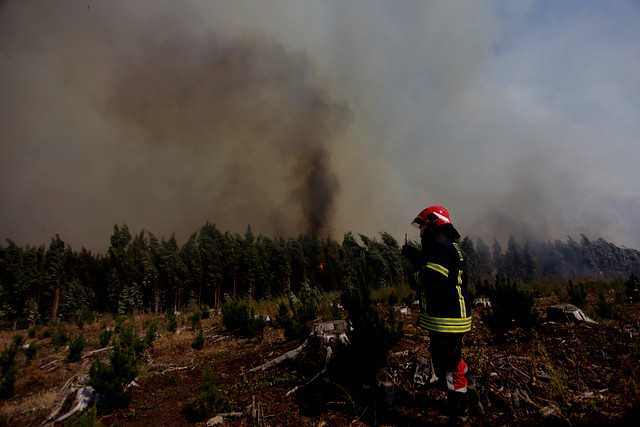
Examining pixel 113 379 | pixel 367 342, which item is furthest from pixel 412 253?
pixel 113 379

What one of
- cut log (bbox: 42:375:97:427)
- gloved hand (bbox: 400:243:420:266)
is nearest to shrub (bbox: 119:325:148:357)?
cut log (bbox: 42:375:97:427)

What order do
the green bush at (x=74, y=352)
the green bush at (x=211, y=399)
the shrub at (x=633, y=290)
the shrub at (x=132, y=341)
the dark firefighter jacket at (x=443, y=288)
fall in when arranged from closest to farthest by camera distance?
the dark firefighter jacket at (x=443, y=288)
the green bush at (x=211, y=399)
the shrub at (x=132, y=341)
the shrub at (x=633, y=290)
the green bush at (x=74, y=352)

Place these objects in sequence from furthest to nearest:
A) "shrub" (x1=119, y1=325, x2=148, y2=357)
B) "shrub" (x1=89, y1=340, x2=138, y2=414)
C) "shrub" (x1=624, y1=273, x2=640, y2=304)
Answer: "shrub" (x1=624, y1=273, x2=640, y2=304)
"shrub" (x1=119, y1=325, x2=148, y2=357)
"shrub" (x1=89, y1=340, x2=138, y2=414)

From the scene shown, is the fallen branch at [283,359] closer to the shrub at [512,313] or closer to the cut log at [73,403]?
the cut log at [73,403]

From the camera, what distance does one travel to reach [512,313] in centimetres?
576

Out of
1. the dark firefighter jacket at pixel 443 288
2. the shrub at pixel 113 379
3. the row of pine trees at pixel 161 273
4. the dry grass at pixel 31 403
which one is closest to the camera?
the dark firefighter jacket at pixel 443 288

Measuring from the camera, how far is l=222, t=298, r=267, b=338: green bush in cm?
1029

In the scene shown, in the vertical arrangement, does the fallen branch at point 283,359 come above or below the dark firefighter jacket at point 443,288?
below

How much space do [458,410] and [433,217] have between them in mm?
2412

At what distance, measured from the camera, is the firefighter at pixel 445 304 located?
11.1 ft

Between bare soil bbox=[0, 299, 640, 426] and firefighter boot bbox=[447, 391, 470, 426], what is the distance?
278 mm

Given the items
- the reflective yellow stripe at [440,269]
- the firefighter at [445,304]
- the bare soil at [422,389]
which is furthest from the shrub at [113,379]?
the reflective yellow stripe at [440,269]

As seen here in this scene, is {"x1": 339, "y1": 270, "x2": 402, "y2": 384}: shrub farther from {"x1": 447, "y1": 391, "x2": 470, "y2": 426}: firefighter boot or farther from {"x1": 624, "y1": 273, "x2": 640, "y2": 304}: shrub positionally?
{"x1": 624, "y1": 273, "x2": 640, "y2": 304}: shrub

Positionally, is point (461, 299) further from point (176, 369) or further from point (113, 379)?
point (176, 369)
